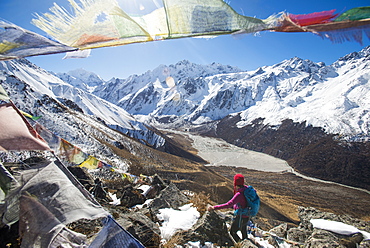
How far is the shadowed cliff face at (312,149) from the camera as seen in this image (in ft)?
178

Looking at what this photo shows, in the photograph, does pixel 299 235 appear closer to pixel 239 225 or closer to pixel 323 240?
pixel 323 240

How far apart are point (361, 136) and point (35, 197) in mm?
84333

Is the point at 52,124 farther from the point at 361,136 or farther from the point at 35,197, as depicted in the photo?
the point at 361,136

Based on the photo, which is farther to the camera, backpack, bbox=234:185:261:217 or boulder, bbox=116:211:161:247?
backpack, bbox=234:185:261:217

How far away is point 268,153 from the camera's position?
264ft

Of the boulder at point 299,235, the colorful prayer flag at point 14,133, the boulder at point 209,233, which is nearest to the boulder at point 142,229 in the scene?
the boulder at point 209,233

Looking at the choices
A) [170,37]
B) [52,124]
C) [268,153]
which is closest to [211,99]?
[268,153]

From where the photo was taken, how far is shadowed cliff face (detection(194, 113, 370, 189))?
54219mm

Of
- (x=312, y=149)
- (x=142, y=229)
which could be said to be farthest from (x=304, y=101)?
(x=142, y=229)

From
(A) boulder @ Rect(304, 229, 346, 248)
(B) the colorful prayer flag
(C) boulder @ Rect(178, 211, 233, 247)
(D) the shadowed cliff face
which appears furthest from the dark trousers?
(D) the shadowed cliff face

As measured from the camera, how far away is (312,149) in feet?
222

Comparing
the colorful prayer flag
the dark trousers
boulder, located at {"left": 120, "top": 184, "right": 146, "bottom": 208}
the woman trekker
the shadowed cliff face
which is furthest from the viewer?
the shadowed cliff face

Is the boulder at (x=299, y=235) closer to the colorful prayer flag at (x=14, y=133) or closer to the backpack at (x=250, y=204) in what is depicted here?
the backpack at (x=250, y=204)

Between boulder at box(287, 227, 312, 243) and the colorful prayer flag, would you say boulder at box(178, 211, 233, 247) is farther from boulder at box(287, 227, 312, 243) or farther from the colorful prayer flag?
the colorful prayer flag
